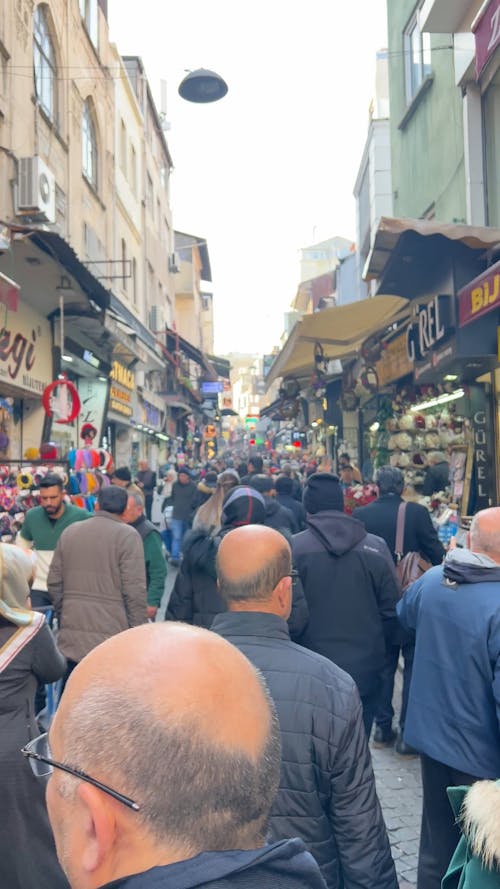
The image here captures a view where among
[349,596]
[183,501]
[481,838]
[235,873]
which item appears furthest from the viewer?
[183,501]

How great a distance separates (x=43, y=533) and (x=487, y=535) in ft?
12.8

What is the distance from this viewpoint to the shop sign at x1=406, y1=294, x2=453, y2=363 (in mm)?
7180

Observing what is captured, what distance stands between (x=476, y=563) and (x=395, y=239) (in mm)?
4830

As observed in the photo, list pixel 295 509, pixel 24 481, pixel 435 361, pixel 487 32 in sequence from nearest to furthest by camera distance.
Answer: pixel 487 32
pixel 24 481
pixel 435 361
pixel 295 509

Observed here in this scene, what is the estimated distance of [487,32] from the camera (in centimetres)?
671

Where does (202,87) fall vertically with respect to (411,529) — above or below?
above

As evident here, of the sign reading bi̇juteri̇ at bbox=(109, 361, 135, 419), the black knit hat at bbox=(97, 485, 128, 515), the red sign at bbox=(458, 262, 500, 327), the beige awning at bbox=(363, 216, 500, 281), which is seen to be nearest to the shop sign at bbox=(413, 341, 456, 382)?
the red sign at bbox=(458, 262, 500, 327)

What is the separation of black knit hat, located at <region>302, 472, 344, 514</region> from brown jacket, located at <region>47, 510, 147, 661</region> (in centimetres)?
136

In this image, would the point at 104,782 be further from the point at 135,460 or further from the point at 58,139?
the point at 135,460

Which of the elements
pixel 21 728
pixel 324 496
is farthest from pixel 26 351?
pixel 21 728

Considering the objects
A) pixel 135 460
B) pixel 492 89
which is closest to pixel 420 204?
pixel 492 89

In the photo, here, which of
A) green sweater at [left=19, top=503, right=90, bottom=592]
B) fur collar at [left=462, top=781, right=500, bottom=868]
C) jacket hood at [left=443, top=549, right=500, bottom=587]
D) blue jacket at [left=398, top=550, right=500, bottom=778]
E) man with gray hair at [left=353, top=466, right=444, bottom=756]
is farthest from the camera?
green sweater at [left=19, top=503, right=90, bottom=592]

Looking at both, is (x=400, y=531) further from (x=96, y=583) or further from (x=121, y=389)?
(x=121, y=389)

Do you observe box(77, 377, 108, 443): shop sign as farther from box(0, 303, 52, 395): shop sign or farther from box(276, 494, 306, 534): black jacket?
box(276, 494, 306, 534): black jacket
